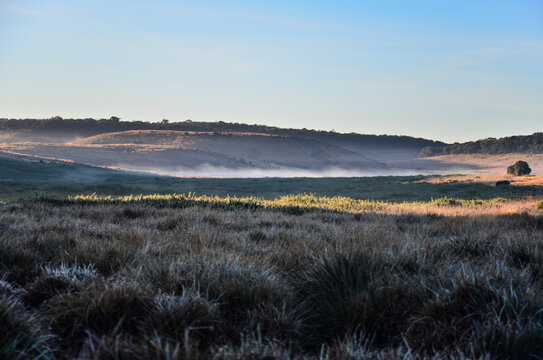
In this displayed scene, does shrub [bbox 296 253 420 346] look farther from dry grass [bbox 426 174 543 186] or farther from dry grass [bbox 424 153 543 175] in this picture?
dry grass [bbox 424 153 543 175]

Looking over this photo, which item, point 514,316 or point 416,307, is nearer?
point 514,316

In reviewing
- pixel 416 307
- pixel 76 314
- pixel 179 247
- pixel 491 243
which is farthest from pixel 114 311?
pixel 491 243

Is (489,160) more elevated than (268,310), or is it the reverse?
(489,160)

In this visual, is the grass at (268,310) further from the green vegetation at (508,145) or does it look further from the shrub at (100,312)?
the green vegetation at (508,145)

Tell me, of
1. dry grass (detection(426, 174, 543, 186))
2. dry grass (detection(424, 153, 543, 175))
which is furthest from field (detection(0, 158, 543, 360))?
dry grass (detection(424, 153, 543, 175))

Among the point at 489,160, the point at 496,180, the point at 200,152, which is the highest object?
the point at 489,160

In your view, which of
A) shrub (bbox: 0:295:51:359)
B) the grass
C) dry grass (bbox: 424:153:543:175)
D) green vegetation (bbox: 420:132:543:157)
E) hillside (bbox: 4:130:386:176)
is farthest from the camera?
green vegetation (bbox: 420:132:543:157)

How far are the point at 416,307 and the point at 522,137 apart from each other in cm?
21255

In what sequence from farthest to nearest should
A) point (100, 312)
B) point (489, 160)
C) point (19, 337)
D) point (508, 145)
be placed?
point (508, 145)
point (489, 160)
point (100, 312)
point (19, 337)

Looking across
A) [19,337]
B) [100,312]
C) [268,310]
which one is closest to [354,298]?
[268,310]

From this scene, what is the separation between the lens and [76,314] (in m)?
2.39

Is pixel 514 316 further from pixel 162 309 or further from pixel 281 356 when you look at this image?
pixel 162 309

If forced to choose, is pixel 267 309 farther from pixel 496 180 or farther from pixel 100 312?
pixel 496 180

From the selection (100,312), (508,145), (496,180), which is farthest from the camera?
(508,145)
